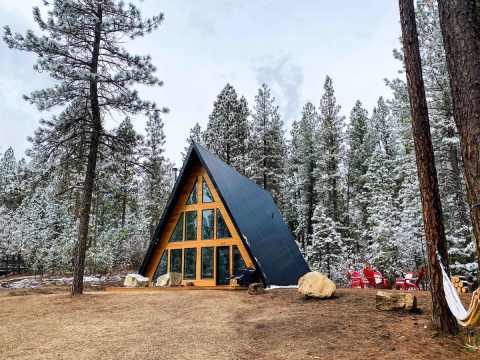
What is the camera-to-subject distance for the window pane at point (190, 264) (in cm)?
1451

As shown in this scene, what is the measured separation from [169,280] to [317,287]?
7119mm

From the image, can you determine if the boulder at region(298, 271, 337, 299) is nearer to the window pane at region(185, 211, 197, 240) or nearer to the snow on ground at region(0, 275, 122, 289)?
the window pane at region(185, 211, 197, 240)

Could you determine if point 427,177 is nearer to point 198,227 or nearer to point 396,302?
point 396,302

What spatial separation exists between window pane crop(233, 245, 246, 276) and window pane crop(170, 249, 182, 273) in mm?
2564

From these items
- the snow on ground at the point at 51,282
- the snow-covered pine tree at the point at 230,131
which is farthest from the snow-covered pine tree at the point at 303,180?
the snow on ground at the point at 51,282

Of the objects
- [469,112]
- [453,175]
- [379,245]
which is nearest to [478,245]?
[469,112]

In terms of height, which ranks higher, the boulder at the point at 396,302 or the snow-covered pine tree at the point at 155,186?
the snow-covered pine tree at the point at 155,186

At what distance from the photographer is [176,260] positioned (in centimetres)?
1491

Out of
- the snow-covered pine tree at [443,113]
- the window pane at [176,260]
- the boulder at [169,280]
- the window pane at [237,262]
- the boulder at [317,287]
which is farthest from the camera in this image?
the window pane at [176,260]

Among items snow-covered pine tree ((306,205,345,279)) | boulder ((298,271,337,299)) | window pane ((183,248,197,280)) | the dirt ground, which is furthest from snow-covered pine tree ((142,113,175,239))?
boulder ((298,271,337,299))

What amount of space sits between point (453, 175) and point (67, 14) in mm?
16792

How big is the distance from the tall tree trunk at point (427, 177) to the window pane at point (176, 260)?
11.0 meters

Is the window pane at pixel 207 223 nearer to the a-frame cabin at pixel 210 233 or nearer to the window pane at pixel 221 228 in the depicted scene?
the a-frame cabin at pixel 210 233

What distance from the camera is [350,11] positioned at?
35.1ft
